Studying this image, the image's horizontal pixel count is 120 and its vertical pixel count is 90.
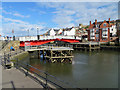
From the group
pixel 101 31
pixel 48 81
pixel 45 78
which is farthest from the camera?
pixel 101 31

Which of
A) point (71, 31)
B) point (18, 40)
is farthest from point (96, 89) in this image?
point (71, 31)

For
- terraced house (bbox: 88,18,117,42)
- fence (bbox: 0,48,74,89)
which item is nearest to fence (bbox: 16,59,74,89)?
fence (bbox: 0,48,74,89)

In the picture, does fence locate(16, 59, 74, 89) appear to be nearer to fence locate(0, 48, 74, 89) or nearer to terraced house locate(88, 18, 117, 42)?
fence locate(0, 48, 74, 89)

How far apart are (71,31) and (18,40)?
66.4 m

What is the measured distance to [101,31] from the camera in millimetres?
63375

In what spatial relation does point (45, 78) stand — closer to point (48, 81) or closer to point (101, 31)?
point (48, 81)

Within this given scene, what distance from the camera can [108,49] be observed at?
4994 cm

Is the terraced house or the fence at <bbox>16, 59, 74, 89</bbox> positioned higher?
the terraced house

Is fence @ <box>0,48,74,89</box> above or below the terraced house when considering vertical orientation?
below

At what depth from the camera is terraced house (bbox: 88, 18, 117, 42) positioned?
6212 cm

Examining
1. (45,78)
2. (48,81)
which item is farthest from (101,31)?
(45,78)

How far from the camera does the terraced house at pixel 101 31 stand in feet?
204

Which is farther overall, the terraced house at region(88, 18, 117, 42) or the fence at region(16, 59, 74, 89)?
the terraced house at region(88, 18, 117, 42)

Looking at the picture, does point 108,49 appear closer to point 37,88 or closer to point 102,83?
point 102,83
